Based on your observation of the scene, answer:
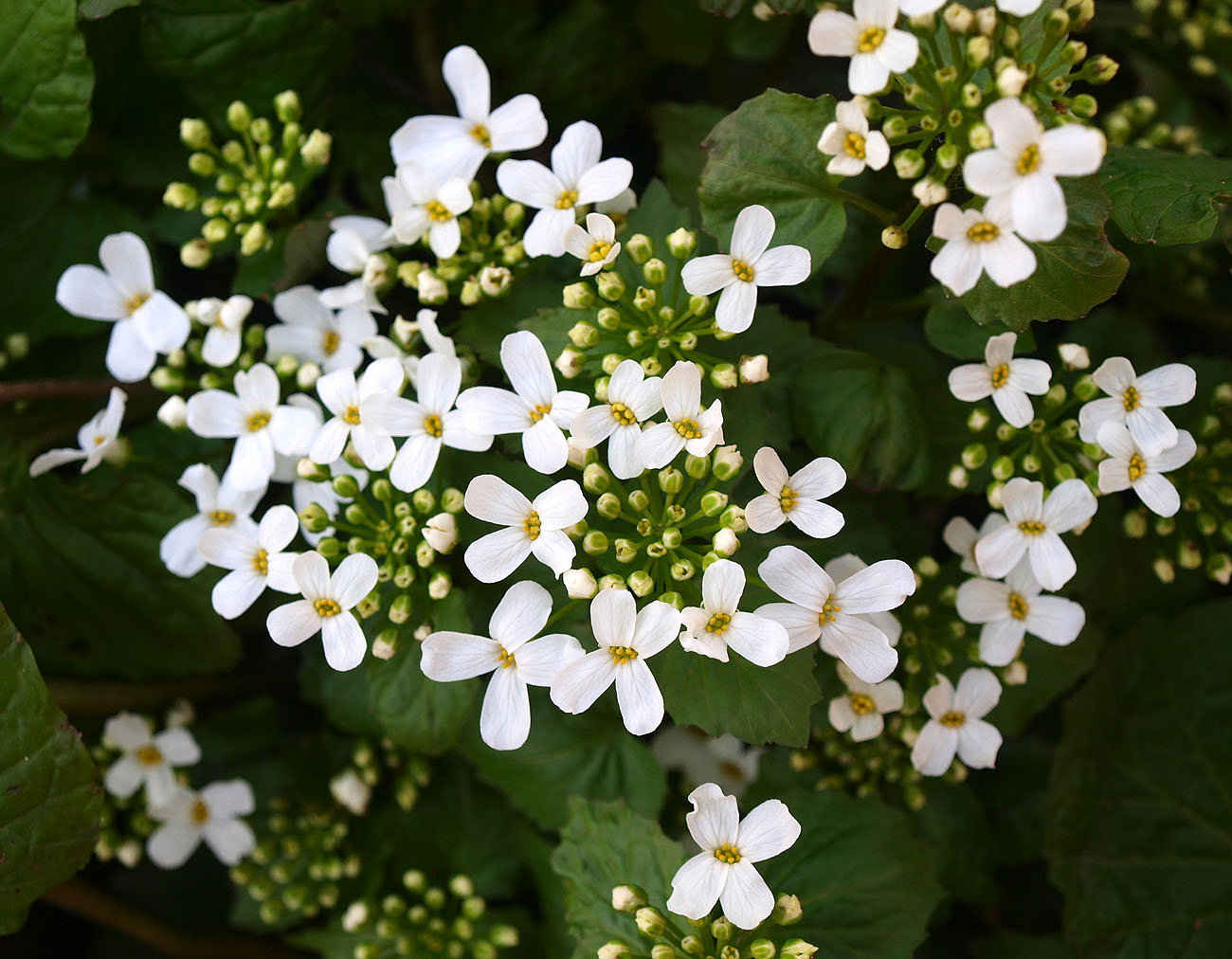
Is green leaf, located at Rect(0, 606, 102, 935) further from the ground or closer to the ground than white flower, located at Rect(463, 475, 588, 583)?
closer to the ground

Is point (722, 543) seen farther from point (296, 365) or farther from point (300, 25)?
point (300, 25)

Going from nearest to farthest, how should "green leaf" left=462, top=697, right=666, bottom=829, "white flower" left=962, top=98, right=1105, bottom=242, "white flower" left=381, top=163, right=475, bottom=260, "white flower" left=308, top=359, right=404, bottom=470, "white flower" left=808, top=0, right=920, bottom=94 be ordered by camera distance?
1. "white flower" left=962, top=98, right=1105, bottom=242
2. "white flower" left=808, top=0, right=920, bottom=94
3. "white flower" left=308, top=359, right=404, bottom=470
4. "white flower" left=381, top=163, right=475, bottom=260
5. "green leaf" left=462, top=697, right=666, bottom=829

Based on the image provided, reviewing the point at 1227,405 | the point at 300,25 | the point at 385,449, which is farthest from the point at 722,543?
the point at 300,25

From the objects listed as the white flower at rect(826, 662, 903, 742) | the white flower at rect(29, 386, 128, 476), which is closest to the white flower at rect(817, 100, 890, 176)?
the white flower at rect(826, 662, 903, 742)

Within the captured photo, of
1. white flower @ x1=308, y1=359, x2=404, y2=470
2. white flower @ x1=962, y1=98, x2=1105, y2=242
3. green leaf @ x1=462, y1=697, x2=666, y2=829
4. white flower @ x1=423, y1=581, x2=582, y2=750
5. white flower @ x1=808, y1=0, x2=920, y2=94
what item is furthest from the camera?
green leaf @ x1=462, y1=697, x2=666, y2=829

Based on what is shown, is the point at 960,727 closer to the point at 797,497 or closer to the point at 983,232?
the point at 797,497

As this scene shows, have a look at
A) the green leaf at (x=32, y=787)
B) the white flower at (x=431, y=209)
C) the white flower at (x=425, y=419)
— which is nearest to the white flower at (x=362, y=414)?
the white flower at (x=425, y=419)

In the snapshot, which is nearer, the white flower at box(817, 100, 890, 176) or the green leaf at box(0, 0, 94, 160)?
the white flower at box(817, 100, 890, 176)

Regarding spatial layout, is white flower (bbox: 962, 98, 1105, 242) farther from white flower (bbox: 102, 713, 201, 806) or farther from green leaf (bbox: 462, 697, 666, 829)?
white flower (bbox: 102, 713, 201, 806)
